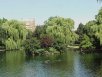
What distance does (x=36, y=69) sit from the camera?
4416cm

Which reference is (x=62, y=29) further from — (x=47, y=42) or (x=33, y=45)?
(x=33, y=45)

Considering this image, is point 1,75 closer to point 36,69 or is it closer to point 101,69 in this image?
point 36,69

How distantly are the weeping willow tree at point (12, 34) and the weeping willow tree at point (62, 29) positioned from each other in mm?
6824

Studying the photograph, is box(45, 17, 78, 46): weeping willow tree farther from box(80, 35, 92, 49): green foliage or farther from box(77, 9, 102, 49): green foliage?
box(77, 9, 102, 49): green foliage

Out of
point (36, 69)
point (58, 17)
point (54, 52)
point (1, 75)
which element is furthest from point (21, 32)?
point (1, 75)

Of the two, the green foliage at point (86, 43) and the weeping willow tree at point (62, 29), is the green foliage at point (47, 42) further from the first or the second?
the weeping willow tree at point (62, 29)

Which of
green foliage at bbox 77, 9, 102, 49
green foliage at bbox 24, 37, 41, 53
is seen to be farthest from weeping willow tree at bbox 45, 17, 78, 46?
green foliage at bbox 24, 37, 41, 53

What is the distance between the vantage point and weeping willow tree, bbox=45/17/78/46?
7600 centimetres

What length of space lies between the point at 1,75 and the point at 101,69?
1322 cm

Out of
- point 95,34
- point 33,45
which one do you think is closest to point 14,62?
point 33,45

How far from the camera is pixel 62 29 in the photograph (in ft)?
254

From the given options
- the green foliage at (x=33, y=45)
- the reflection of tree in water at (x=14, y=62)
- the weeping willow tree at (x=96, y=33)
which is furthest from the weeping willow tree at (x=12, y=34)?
the weeping willow tree at (x=96, y=33)

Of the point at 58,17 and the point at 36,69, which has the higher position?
the point at 58,17

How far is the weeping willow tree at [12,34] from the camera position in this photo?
3034 inches
